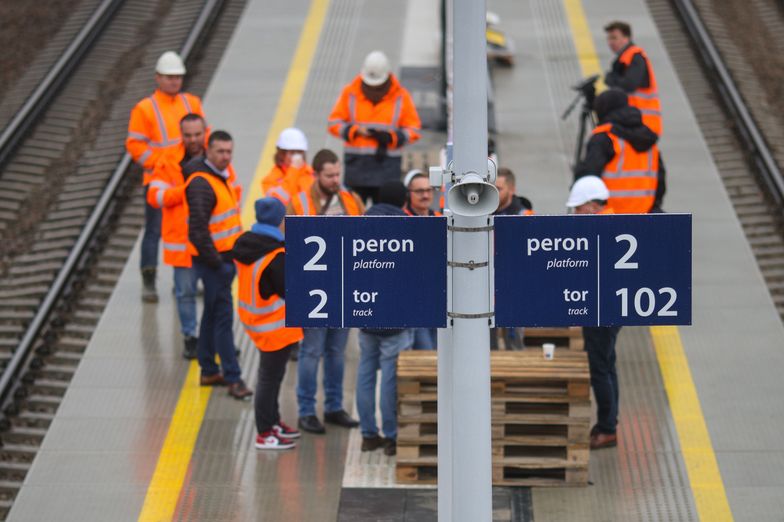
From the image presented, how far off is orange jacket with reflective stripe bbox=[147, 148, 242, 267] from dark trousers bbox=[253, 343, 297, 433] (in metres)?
1.57

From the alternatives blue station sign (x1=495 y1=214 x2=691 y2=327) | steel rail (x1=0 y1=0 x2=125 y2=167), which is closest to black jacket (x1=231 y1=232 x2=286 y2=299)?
blue station sign (x1=495 y1=214 x2=691 y2=327)

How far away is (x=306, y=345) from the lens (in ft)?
29.0

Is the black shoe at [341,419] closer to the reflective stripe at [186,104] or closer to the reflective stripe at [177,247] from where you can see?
the reflective stripe at [177,247]

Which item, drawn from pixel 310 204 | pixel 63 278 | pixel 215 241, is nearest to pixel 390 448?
pixel 310 204

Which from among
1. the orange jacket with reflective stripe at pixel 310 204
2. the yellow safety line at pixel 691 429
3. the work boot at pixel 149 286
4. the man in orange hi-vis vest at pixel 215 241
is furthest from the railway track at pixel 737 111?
the work boot at pixel 149 286

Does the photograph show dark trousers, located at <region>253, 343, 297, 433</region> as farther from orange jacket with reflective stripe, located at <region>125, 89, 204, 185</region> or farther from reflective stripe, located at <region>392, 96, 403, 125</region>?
reflective stripe, located at <region>392, 96, 403, 125</region>

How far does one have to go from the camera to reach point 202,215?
9.12m

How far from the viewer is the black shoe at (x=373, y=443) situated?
340 inches

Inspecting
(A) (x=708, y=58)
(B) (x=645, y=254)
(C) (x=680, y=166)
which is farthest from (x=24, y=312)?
(A) (x=708, y=58)

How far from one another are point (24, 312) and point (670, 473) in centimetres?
576

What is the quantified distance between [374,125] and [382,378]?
10.0ft

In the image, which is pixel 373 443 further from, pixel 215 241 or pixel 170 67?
pixel 170 67

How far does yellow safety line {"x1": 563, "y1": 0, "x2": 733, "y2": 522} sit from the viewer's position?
7984 mm

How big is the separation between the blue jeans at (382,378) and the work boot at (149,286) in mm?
3042
